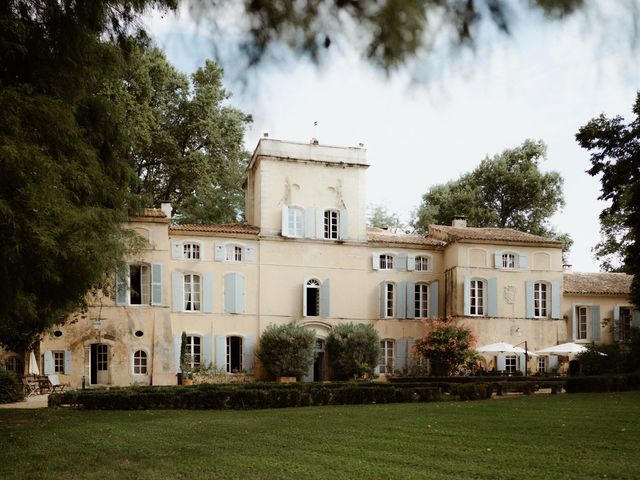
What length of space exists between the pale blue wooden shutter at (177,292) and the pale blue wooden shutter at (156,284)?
0.82 meters

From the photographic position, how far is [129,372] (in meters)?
24.4

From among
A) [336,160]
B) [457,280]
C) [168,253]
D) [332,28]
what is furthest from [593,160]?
[332,28]

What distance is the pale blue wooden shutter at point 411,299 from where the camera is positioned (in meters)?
28.0

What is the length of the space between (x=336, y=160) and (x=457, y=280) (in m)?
6.44

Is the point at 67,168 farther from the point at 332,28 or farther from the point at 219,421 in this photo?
the point at 332,28

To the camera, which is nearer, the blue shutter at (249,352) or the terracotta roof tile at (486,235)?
the blue shutter at (249,352)

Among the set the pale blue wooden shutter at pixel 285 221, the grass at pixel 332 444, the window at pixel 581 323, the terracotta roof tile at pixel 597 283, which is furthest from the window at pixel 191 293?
the window at pixel 581 323

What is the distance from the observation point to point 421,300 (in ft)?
93.1

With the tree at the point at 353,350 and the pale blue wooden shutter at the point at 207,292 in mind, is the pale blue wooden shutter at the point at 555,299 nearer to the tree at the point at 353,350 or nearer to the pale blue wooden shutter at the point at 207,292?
the tree at the point at 353,350

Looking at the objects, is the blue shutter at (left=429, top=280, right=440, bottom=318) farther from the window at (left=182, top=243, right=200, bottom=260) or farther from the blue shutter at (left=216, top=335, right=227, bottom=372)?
the window at (left=182, top=243, right=200, bottom=260)

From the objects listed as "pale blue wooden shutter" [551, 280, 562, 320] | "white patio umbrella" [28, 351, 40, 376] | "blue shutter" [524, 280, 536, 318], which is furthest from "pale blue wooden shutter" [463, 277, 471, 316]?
"white patio umbrella" [28, 351, 40, 376]

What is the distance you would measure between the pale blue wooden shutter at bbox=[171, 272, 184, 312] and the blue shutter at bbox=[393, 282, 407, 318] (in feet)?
26.3

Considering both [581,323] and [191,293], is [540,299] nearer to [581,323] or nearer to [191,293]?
[581,323]

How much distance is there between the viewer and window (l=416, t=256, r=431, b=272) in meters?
28.6
